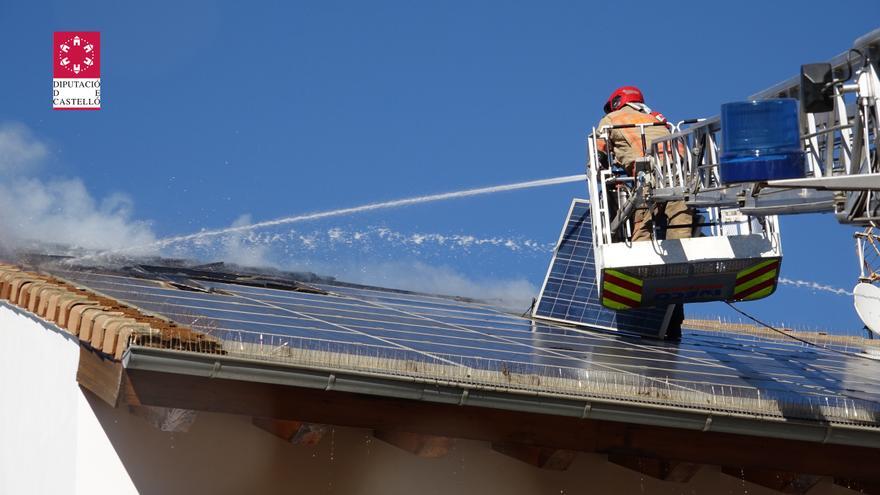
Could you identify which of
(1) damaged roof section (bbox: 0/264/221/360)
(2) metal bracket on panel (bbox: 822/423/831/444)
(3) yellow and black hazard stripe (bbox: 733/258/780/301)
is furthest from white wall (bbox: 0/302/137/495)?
(3) yellow and black hazard stripe (bbox: 733/258/780/301)

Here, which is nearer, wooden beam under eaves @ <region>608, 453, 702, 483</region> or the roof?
the roof

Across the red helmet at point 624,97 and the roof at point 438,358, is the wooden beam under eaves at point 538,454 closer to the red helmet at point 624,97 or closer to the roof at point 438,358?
the roof at point 438,358

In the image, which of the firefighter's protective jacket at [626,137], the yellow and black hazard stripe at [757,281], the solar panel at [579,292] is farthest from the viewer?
the solar panel at [579,292]

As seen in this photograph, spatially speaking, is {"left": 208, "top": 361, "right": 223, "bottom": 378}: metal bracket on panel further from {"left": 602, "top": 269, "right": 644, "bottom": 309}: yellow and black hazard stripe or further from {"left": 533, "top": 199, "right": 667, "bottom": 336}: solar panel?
{"left": 533, "top": 199, "right": 667, "bottom": 336}: solar panel

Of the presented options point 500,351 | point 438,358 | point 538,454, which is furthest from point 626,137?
point 438,358

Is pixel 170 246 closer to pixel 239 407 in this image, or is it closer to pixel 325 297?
pixel 325 297

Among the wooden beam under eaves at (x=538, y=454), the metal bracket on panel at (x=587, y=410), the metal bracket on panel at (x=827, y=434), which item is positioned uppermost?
the metal bracket on panel at (x=587, y=410)

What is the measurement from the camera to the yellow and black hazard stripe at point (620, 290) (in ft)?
45.7

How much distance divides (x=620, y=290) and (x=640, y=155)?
143 cm

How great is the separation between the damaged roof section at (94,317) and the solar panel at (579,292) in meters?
6.55

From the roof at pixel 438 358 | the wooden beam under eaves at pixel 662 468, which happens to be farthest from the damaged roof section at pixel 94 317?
the wooden beam under eaves at pixel 662 468

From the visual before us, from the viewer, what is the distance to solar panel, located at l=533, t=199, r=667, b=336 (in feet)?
53.0

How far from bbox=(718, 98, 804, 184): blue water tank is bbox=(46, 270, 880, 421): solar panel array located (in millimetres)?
2120

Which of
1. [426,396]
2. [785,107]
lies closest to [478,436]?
[426,396]
